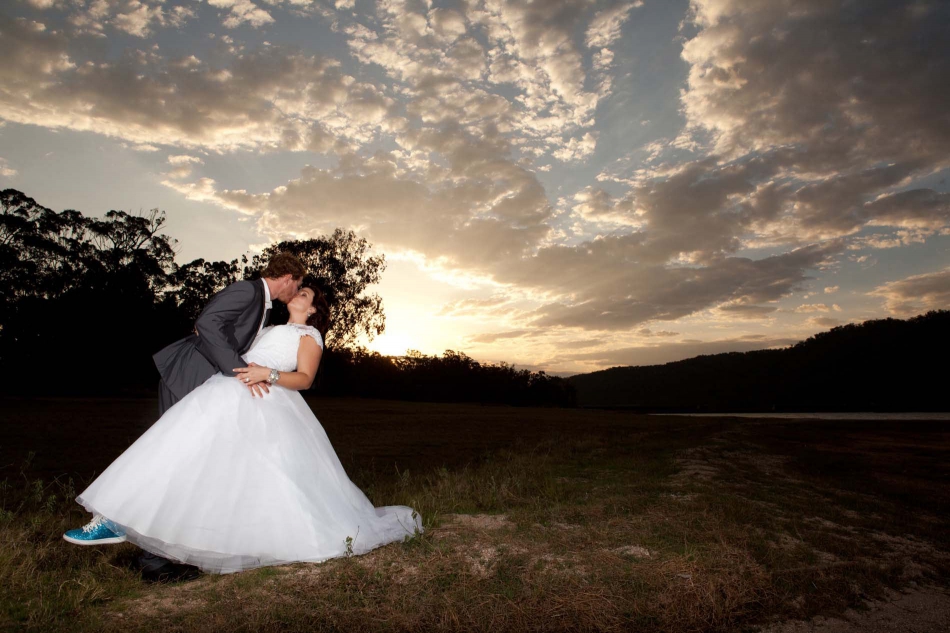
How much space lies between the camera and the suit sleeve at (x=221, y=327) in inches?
179

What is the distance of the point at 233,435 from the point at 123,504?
89cm

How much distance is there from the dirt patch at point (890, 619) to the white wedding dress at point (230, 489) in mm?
3484

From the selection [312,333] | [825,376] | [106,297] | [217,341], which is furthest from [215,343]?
[825,376]

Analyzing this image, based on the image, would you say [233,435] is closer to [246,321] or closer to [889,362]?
[246,321]

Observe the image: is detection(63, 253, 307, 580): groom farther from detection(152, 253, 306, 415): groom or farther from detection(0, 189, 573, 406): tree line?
detection(0, 189, 573, 406): tree line

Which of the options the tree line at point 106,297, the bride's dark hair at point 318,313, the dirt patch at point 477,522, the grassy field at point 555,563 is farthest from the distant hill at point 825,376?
the bride's dark hair at point 318,313

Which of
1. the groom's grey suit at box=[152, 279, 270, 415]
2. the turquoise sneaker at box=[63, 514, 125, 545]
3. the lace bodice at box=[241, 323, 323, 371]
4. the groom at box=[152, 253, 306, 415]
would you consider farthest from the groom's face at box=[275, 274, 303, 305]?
the turquoise sneaker at box=[63, 514, 125, 545]

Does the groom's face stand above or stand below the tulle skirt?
above

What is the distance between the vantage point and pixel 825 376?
79875mm

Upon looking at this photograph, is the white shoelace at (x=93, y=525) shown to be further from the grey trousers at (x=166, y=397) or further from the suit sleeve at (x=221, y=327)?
the suit sleeve at (x=221, y=327)

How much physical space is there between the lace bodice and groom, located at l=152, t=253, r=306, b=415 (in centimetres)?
10

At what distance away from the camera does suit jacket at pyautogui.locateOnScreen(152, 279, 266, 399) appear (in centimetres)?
454

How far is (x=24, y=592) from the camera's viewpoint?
380 centimetres

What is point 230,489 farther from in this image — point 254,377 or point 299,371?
A: point 299,371
